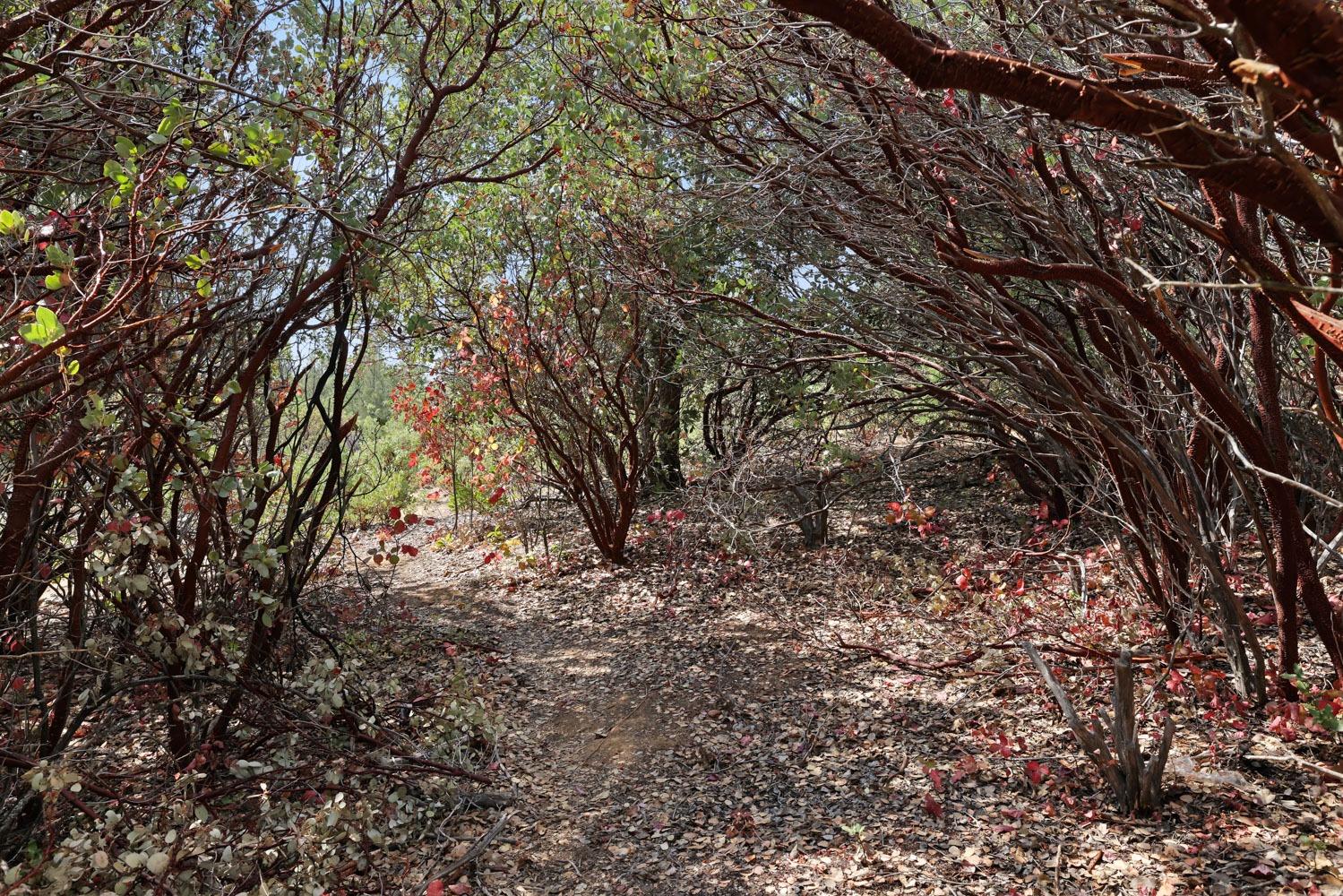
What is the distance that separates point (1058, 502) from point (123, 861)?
19.2 ft

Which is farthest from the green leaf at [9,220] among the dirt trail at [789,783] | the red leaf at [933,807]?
the red leaf at [933,807]

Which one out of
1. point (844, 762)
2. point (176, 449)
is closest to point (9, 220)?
point (176, 449)

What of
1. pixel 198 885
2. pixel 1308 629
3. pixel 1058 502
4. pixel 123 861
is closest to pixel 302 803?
pixel 198 885

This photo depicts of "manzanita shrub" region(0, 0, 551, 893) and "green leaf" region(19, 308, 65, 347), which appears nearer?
"green leaf" region(19, 308, 65, 347)

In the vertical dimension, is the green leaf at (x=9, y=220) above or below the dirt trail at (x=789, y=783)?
above

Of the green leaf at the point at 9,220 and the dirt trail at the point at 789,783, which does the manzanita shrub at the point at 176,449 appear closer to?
the green leaf at the point at 9,220

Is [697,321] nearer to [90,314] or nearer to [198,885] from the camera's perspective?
[90,314]

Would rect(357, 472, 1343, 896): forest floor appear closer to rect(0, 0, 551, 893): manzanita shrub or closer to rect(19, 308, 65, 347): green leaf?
rect(0, 0, 551, 893): manzanita shrub

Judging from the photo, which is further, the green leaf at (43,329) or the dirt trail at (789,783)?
the dirt trail at (789,783)

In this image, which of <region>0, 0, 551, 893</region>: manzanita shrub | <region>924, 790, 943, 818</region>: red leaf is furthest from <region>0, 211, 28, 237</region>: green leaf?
<region>924, 790, 943, 818</region>: red leaf

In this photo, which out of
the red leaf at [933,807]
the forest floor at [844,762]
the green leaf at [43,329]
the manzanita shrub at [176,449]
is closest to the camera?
the green leaf at [43,329]

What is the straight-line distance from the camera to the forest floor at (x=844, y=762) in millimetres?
2881

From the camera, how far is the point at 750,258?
742cm

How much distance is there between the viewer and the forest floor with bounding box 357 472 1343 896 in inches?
113
